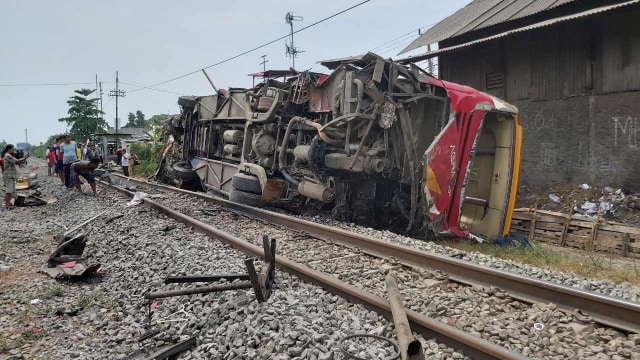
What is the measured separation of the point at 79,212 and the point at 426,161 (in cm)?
833

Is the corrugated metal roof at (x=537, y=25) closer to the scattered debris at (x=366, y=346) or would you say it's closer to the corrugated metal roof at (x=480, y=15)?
the corrugated metal roof at (x=480, y=15)

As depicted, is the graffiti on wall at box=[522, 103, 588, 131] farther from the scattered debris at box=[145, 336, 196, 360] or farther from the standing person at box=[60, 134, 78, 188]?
the standing person at box=[60, 134, 78, 188]

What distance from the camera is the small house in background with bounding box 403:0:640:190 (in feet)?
37.2

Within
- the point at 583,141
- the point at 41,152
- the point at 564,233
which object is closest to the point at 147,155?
the point at 583,141

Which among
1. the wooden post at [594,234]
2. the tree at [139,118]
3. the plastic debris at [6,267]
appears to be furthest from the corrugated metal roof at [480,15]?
the tree at [139,118]

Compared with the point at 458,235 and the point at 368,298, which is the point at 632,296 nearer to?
the point at 368,298

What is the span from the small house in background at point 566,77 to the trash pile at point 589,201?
0.96 ft

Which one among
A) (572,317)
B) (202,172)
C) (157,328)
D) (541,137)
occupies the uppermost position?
(541,137)

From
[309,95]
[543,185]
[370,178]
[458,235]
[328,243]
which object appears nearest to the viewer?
[328,243]

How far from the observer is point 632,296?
12.9 ft

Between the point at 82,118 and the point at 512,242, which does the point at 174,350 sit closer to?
the point at 512,242

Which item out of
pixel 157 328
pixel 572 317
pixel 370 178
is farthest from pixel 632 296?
pixel 370 178

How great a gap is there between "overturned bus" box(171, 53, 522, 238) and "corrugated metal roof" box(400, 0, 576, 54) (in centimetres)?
667

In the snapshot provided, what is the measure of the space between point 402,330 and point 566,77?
11.9 m
